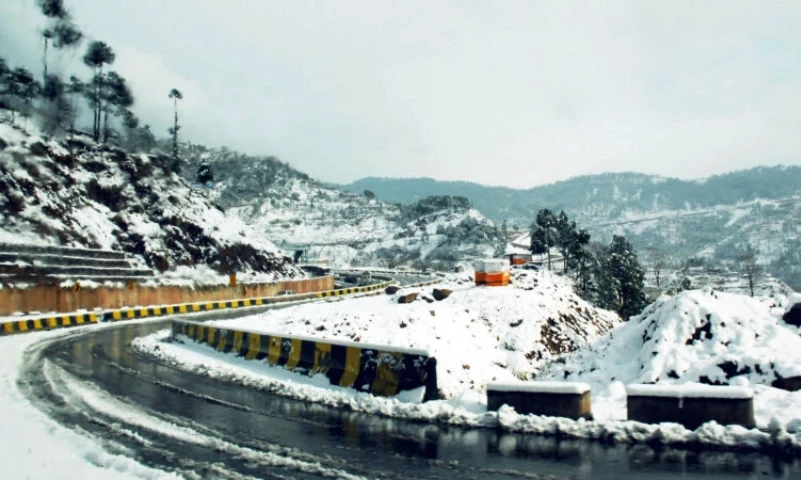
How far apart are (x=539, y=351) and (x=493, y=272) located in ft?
19.8

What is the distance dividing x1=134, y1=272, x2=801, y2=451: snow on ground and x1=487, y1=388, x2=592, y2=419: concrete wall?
0.30 metres

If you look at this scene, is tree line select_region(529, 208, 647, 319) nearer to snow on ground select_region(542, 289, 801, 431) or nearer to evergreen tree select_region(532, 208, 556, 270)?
evergreen tree select_region(532, 208, 556, 270)

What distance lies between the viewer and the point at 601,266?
270 ft

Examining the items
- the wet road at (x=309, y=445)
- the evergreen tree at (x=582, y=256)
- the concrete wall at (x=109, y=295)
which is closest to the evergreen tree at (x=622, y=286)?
the evergreen tree at (x=582, y=256)

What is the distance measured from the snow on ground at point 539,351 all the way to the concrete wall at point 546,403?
30cm

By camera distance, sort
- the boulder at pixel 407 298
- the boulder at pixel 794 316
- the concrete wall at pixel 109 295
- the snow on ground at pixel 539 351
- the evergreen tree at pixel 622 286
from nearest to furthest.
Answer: the snow on ground at pixel 539 351
the boulder at pixel 794 316
the boulder at pixel 407 298
the concrete wall at pixel 109 295
the evergreen tree at pixel 622 286

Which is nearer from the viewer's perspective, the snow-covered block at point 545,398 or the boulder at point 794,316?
the snow-covered block at point 545,398

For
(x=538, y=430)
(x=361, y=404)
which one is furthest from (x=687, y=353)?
(x=361, y=404)

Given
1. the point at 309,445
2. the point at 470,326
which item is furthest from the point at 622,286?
the point at 309,445

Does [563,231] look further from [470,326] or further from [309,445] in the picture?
[309,445]

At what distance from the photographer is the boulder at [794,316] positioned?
13.9 meters

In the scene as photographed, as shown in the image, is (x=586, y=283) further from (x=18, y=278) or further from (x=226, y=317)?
(x=18, y=278)

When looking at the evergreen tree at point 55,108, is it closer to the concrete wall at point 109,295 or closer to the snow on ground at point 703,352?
the concrete wall at point 109,295

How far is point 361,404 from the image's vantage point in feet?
38.6
